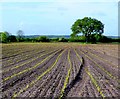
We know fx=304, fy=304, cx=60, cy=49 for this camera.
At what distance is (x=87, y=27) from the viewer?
75688 millimetres

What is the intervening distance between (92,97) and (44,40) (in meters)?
71.0

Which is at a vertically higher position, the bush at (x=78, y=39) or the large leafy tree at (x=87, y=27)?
the large leafy tree at (x=87, y=27)

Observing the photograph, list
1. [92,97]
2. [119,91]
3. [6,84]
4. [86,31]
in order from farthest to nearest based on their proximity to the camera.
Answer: [86,31], [6,84], [119,91], [92,97]

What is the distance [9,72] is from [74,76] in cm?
321

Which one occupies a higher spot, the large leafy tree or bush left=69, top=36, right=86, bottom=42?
the large leafy tree

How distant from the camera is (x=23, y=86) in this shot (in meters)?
11.0

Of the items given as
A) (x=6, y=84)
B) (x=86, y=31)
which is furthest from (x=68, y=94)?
(x=86, y=31)

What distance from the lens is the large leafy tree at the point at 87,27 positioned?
75438 millimetres

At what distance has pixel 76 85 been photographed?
11.2 m

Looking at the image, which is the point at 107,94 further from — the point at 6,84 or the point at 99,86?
the point at 6,84

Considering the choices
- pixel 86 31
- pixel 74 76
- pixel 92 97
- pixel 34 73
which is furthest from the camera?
pixel 86 31

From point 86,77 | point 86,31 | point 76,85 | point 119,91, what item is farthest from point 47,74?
point 86,31

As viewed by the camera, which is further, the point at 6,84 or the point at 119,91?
the point at 6,84

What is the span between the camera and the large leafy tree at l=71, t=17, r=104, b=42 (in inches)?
2970
